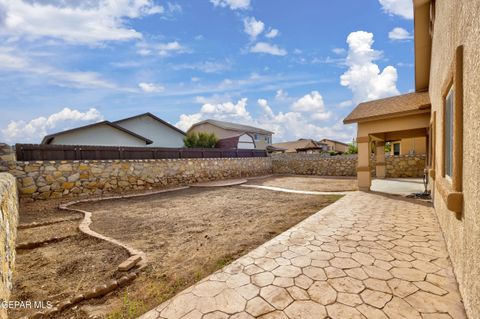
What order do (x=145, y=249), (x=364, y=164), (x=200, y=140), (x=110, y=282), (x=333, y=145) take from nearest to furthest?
(x=110, y=282) < (x=145, y=249) < (x=364, y=164) < (x=200, y=140) < (x=333, y=145)

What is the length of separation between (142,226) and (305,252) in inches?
162

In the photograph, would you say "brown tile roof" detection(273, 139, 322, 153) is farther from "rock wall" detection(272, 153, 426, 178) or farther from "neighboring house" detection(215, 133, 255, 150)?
"rock wall" detection(272, 153, 426, 178)

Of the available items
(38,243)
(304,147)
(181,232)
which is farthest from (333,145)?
(38,243)

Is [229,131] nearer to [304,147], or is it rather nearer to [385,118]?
[304,147]

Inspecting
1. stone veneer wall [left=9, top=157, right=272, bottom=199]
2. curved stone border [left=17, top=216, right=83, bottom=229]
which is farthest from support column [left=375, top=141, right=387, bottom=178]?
curved stone border [left=17, top=216, right=83, bottom=229]

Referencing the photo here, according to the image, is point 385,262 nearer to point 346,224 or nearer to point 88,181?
point 346,224

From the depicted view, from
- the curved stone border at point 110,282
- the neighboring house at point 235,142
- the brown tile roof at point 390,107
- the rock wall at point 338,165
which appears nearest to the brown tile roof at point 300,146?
the neighboring house at point 235,142

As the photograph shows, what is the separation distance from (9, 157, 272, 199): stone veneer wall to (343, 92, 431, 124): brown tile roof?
31.6 ft

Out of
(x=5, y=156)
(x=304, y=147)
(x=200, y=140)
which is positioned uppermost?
(x=200, y=140)

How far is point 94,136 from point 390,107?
20.0 metres

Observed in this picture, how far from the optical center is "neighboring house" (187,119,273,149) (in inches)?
1270

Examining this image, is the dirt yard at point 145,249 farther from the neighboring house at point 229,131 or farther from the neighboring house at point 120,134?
the neighboring house at point 229,131

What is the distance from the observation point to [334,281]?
2.76m

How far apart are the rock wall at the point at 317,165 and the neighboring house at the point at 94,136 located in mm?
14129
